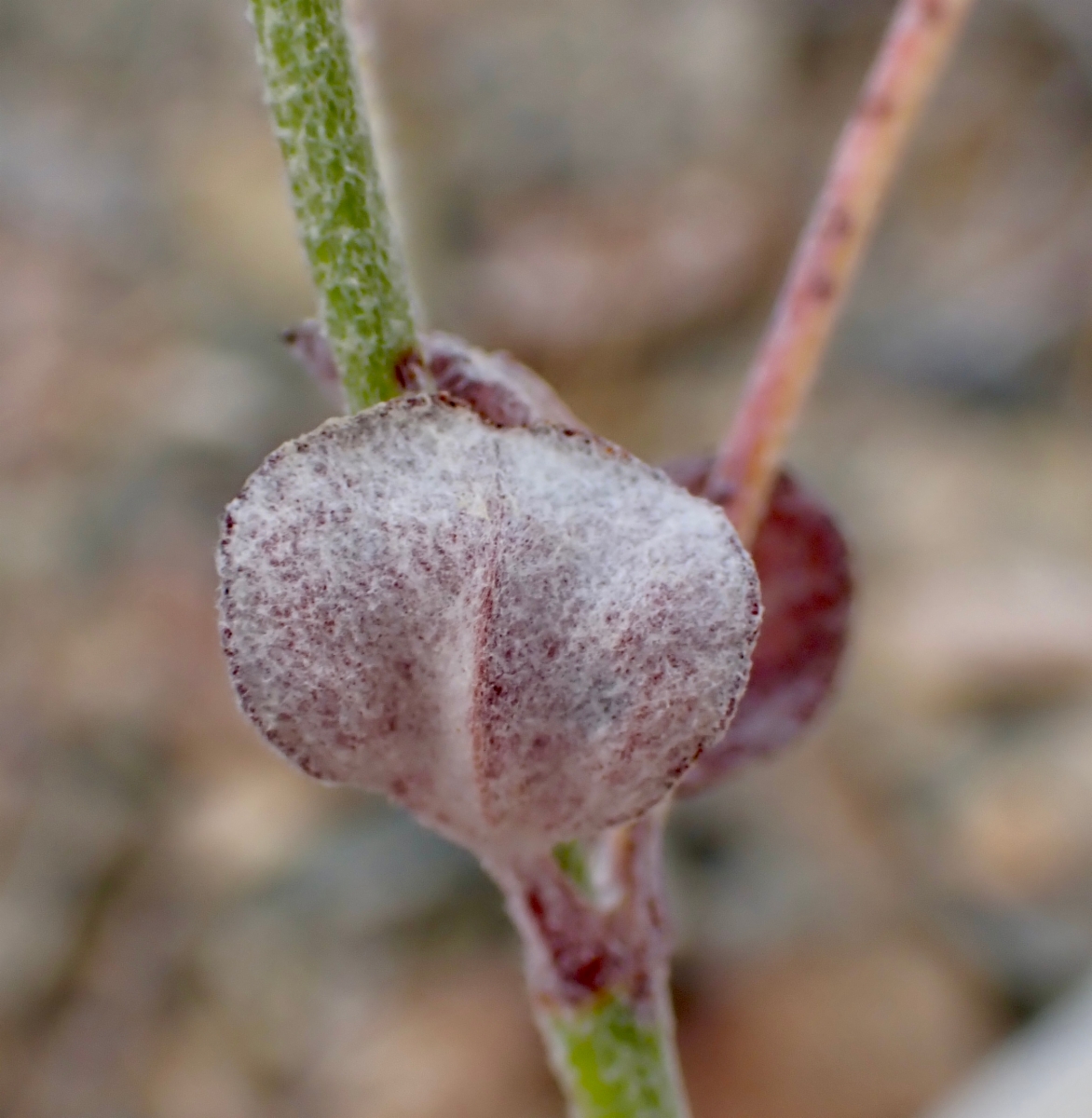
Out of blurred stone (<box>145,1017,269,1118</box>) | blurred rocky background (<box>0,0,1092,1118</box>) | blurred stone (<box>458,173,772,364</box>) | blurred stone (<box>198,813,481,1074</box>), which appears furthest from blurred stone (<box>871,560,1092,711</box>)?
blurred stone (<box>145,1017,269,1118</box>)

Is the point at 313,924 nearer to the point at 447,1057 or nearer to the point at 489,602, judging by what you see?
the point at 447,1057

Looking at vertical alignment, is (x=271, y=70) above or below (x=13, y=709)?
below

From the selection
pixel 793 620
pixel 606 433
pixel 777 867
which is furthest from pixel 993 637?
pixel 793 620

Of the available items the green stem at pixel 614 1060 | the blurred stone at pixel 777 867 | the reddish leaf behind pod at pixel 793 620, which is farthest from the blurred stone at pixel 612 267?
the green stem at pixel 614 1060

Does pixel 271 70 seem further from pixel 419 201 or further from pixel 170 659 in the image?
pixel 419 201

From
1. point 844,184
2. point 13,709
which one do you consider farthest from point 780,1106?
point 844,184
